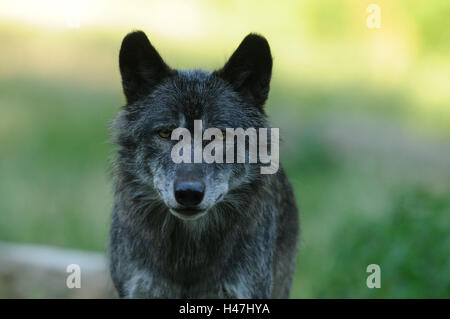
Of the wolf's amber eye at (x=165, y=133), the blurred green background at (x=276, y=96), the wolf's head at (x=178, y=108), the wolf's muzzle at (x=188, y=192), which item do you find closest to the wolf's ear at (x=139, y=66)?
the wolf's head at (x=178, y=108)

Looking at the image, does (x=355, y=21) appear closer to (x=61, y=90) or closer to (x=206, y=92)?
(x=61, y=90)

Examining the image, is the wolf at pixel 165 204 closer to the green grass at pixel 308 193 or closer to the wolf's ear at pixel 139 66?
the wolf's ear at pixel 139 66

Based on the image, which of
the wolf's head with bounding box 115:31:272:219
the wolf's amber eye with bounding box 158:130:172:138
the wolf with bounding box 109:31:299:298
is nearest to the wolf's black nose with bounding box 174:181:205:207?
the wolf's head with bounding box 115:31:272:219

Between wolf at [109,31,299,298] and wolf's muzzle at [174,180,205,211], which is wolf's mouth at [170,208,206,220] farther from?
wolf at [109,31,299,298]

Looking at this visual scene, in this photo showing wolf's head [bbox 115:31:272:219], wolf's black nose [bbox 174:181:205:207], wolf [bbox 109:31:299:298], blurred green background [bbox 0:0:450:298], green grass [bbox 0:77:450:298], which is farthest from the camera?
blurred green background [bbox 0:0:450:298]

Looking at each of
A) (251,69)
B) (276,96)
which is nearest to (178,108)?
(251,69)

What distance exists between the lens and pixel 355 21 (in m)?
14.9

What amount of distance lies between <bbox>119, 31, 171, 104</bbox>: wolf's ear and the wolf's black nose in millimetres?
1116

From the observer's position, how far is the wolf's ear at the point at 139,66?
5.99 meters

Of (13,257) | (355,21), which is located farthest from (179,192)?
(355,21)

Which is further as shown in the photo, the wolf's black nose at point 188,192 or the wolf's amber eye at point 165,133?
the wolf's amber eye at point 165,133

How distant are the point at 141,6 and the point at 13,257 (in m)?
7.86

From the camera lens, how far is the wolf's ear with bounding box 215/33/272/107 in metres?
6.00

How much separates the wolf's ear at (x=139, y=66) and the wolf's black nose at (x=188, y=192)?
1116 millimetres
